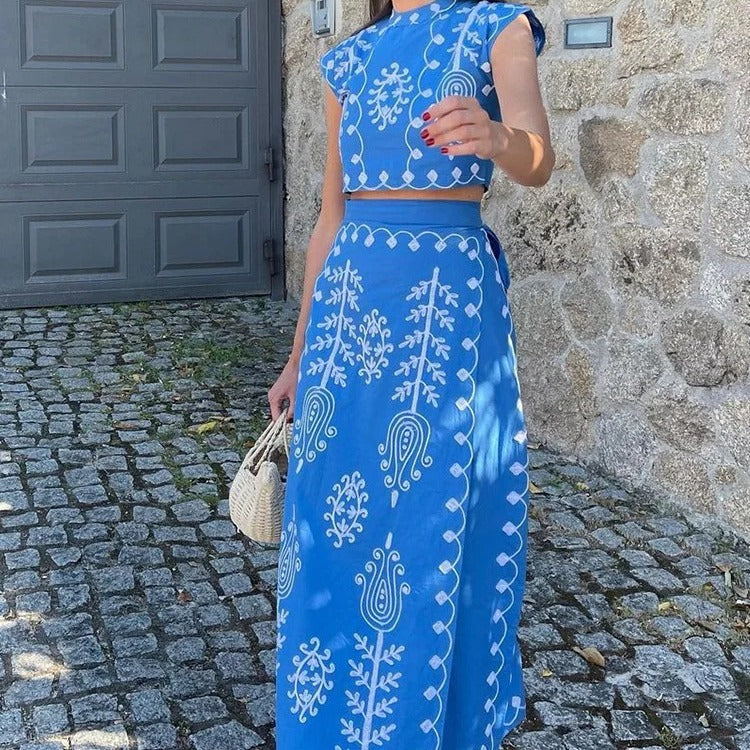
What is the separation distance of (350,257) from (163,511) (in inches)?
93.2

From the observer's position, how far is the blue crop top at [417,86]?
1934mm

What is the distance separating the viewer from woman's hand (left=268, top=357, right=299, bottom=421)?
2336 millimetres

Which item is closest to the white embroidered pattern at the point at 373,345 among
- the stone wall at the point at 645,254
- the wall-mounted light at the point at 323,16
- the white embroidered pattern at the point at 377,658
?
the white embroidered pattern at the point at 377,658

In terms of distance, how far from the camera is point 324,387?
6.92 feet

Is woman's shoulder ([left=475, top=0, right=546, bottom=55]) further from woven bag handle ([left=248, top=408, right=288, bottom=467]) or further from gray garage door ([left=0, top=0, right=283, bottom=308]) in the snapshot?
gray garage door ([left=0, top=0, right=283, bottom=308])

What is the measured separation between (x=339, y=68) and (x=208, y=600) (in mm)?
1903

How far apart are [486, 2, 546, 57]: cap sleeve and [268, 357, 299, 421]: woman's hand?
747 millimetres

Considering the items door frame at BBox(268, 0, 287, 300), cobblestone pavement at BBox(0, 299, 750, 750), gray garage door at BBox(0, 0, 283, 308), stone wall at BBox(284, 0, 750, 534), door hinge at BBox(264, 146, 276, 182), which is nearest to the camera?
cobblestone pavement at BBox(0, 299, 750, 750)

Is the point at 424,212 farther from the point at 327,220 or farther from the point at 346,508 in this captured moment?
the point at 346,508

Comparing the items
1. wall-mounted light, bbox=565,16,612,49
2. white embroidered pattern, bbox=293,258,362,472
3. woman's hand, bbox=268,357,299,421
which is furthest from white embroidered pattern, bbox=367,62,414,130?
wall-mounted light, bbox=565,16,612,49

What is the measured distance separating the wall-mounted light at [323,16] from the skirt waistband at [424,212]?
202 inches

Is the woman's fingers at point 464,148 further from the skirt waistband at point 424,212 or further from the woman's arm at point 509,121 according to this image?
the skirt waistband at point 424,212

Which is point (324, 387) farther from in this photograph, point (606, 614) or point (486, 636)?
point (606, 614)

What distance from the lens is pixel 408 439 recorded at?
201 centimetres
